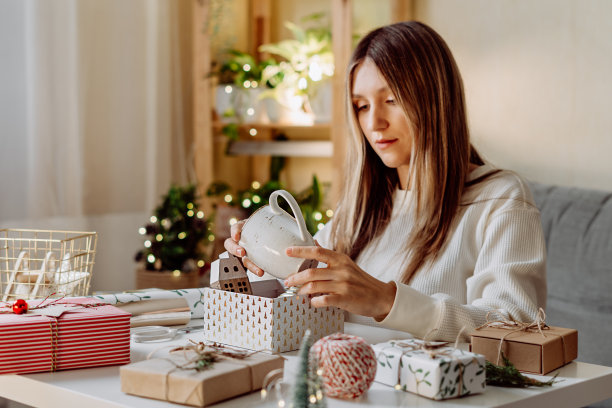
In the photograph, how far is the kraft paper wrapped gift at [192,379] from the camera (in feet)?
2.76

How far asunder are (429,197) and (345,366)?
78cm

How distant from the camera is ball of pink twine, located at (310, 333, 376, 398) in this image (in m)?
0.87

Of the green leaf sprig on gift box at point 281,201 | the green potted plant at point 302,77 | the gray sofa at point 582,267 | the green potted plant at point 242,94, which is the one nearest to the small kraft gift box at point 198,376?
the gray sofa at point 582,267

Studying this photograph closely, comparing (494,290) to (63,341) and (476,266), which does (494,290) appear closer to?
(476,266)

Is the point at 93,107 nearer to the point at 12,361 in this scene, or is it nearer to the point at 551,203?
the point at 551,203

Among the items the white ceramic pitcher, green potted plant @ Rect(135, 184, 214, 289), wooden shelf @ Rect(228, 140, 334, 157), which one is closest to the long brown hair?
the white ceramic pitcher

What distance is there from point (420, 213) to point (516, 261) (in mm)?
267

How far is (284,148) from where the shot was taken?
3.45 meters

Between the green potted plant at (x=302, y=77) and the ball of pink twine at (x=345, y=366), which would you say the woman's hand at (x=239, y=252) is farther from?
the green potted plant at (x=302, y=77)

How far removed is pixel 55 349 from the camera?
3.33 feet

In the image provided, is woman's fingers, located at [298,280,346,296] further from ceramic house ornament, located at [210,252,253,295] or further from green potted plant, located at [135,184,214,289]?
green potted plant, located at [135,184,214,289]

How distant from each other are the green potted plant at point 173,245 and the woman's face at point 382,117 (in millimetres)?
1542

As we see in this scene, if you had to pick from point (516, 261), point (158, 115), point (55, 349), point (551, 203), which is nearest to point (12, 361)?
point (55, 349)

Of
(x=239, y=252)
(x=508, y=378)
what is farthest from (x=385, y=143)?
(x=508, y=378)
